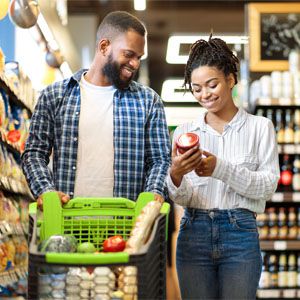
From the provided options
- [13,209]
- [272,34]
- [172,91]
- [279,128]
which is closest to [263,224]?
[279,128]

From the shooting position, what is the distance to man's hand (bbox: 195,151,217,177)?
278 centimetres

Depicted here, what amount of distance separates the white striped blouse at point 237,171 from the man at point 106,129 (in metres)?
0.22

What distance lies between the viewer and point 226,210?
9.63 ft

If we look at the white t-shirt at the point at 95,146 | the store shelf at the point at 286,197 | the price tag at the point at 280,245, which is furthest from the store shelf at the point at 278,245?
the white t-shirt at the point at 95,146

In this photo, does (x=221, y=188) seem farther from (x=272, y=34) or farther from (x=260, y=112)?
(x=272, y=34)

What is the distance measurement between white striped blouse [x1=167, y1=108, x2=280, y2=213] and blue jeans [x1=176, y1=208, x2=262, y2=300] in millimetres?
55

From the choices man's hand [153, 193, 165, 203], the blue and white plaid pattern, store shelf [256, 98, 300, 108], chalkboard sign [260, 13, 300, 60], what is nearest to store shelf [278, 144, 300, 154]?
store shelf [256, 98, 300, 108]

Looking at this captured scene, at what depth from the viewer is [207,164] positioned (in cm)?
279

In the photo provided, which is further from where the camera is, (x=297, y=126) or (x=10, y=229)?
(x=297, y=126)

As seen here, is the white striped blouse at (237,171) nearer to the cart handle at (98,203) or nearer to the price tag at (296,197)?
the cart handle at (98,203)

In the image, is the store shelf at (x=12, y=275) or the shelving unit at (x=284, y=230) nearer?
the store shelf at (x=12, y=275)

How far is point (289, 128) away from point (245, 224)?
176 inches

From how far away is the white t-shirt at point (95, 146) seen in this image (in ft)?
10.6

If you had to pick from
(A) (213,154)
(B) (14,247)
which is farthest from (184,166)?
(B) (14,247)
